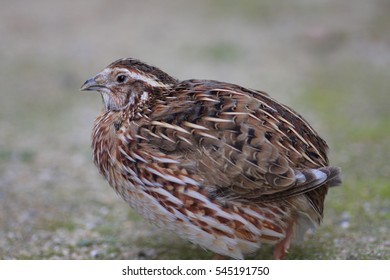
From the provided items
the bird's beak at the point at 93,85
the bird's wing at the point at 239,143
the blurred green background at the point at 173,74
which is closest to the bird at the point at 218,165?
the bird's wing at the point at 239,143

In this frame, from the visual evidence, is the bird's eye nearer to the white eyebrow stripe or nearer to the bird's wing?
the white eyebrow stripe

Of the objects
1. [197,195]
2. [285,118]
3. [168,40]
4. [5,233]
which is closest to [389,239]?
[285,118]

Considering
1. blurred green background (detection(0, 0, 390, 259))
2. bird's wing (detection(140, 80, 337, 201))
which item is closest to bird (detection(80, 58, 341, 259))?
bird's wing (detection(140, 80, 337, 201))

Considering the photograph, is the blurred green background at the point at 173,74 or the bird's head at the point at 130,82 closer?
the bird's head at the point at 130,82

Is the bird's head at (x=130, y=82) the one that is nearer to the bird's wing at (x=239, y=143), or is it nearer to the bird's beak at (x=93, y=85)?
the bird's beak at (x=93, y=85)

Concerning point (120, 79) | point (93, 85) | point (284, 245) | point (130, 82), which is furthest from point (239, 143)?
point (93, 85)

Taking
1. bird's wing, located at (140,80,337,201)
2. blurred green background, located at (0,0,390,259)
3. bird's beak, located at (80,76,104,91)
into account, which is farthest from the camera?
blurred green background, located at (0,0,390,259)

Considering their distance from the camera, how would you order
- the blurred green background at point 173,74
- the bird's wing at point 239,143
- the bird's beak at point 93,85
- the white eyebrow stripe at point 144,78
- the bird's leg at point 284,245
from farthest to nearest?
the blurred green background at point 173,74
the bird's beak at point 93,85
the white eyebrow stripe at point 144,78
the bird's leg at point 284,245
the bird's wing at point 239,143
